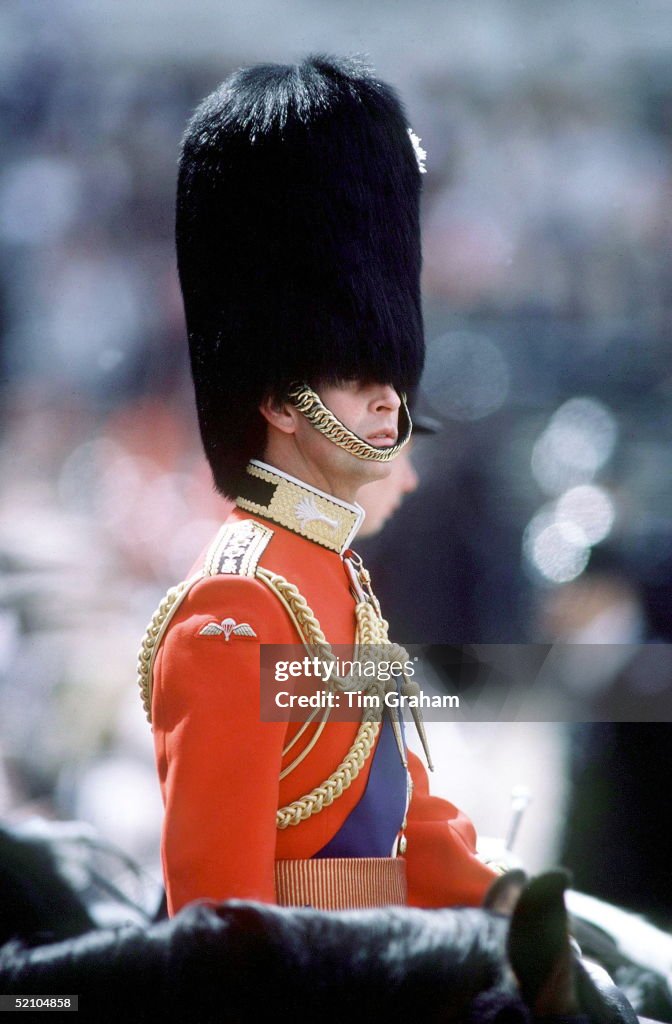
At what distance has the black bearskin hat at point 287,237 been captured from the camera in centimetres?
152

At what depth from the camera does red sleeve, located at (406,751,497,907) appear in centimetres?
151

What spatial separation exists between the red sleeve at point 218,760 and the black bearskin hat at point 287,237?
32cm

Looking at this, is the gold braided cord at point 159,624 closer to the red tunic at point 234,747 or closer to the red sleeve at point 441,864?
the red tunic at point 234,747

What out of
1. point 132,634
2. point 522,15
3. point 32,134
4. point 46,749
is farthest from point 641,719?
point 32,134

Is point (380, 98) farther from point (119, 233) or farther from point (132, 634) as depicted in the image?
point (132, 634)

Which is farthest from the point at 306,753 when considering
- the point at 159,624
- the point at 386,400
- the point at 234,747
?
the point at 386,400

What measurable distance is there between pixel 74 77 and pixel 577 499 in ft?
3.72

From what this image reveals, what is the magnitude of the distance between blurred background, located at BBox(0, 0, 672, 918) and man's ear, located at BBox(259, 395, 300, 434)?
442mm

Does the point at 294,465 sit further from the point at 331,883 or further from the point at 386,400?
the point at 331,883

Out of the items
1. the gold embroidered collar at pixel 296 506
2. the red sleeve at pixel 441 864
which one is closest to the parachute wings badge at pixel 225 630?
the gold embroidered collar at pixel 296 506

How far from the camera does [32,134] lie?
6.35 ft

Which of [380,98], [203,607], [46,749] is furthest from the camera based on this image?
[46,749]

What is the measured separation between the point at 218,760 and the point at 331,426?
45cm

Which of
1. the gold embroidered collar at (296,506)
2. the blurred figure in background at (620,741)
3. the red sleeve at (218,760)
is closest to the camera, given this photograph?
the red sleeve at (218,760)
